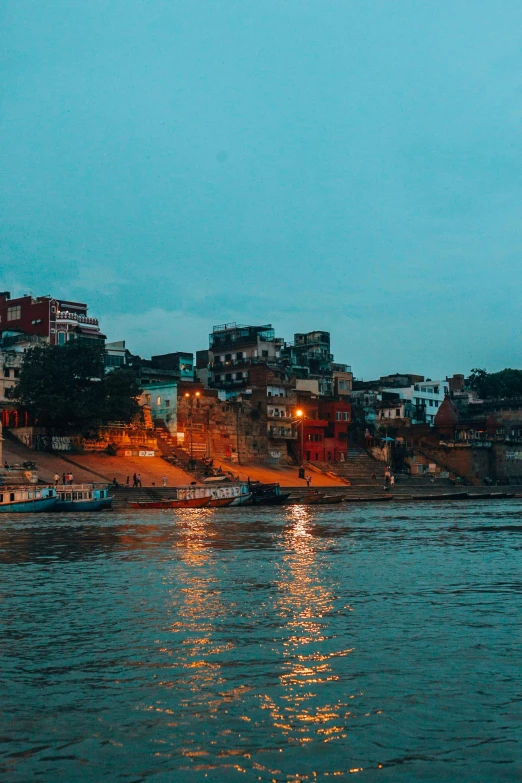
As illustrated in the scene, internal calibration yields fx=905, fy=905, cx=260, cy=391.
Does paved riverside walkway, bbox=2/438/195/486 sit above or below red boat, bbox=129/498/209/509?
above

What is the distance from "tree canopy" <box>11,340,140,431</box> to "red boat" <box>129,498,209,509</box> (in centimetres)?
1344

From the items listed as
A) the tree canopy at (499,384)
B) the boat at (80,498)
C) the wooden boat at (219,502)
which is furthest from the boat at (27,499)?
the tree canopy at (499,384)

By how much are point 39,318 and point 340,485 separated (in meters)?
33.5

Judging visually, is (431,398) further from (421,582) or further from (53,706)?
(53,706)

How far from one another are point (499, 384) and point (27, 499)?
101 meters

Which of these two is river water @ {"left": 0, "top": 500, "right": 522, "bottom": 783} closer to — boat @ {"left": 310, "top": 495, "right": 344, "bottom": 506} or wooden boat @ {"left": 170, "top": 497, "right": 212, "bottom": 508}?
wooden boat @ {"left": 170, "top": 497, "right": 212, "bottom": 508}

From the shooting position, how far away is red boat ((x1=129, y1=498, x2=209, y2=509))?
60.3 metres

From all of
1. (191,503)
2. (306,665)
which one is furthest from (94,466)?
(306,665)

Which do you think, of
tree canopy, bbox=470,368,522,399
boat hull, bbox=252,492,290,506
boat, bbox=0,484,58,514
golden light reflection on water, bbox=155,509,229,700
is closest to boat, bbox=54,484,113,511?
boat, bbox=0,484,58,514

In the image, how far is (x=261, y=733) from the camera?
967cm

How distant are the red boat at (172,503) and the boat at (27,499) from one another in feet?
20.9

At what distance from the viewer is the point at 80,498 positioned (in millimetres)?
57219

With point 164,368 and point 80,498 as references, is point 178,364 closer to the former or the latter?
point 164,368

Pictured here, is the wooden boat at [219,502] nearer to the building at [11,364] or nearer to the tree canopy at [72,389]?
the tree canopy at [72,389]
